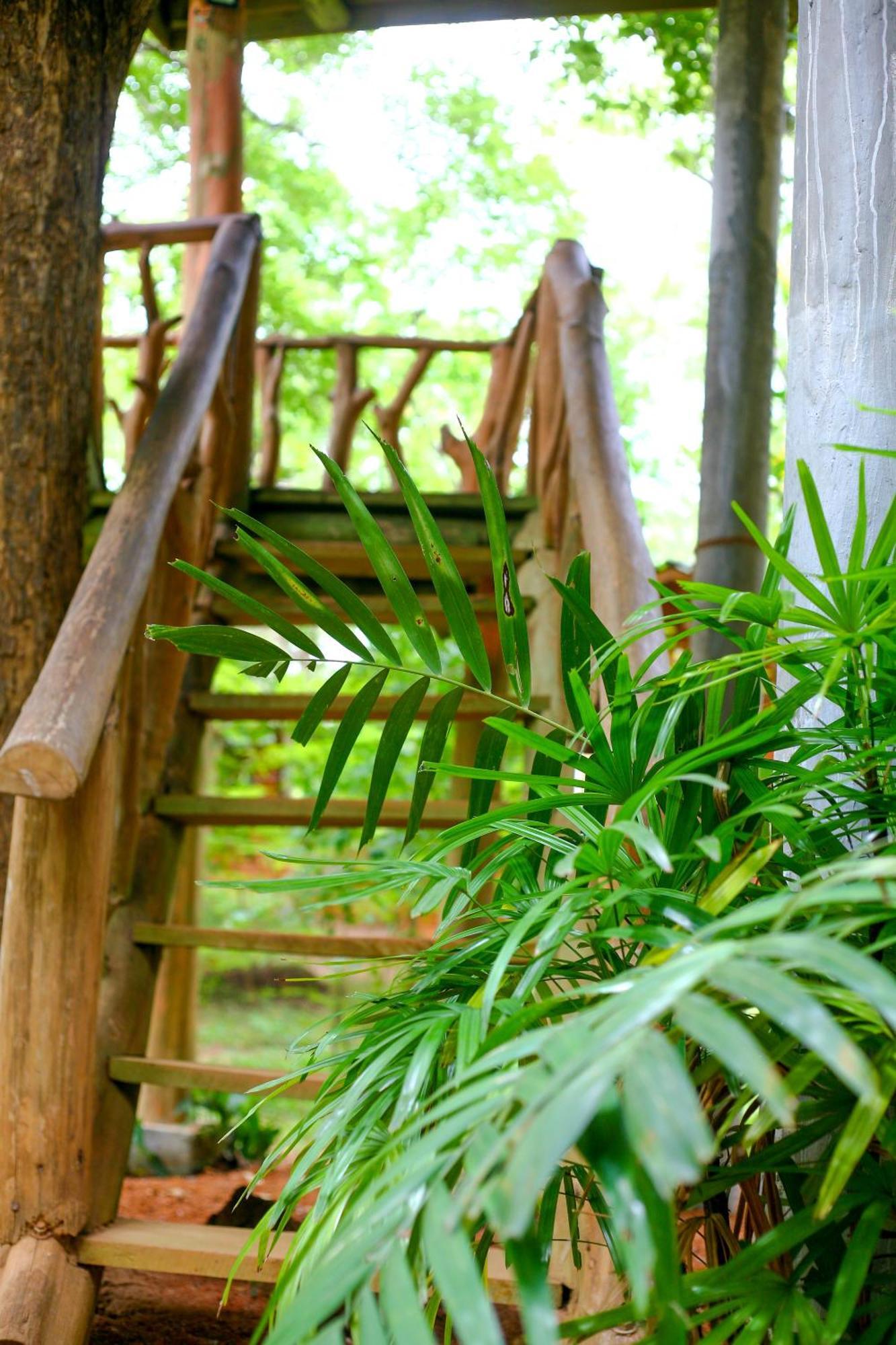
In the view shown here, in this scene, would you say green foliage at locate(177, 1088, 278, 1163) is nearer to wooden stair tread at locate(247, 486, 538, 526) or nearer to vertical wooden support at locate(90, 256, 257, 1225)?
vertical wooden support at locate(90, 256, 257, 1225)

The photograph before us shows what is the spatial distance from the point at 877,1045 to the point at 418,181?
36.0ft

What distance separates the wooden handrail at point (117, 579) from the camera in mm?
1614

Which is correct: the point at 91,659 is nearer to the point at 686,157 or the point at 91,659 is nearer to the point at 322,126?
the point at 686,157

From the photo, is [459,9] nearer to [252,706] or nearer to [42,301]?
[42,301]

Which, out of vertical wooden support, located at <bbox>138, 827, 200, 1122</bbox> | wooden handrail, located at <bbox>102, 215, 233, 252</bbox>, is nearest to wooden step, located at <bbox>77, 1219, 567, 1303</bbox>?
vertical wooden support, located at <bbox>138, 827, 200, 1122</bbox>

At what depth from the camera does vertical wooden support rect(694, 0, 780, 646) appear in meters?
2.98

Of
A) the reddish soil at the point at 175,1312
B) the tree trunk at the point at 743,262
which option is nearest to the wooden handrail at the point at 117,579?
the reddish soil at the point at 175,1312

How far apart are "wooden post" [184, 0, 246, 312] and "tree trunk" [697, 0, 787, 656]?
213 centimetres

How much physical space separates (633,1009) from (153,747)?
217 centimetres

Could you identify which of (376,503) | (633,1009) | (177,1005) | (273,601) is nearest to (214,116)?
(376,503)

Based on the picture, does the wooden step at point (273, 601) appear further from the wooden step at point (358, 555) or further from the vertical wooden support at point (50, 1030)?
the vertical wooden support at point (50, 1030)

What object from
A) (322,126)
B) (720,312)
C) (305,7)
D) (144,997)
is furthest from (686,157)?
(144,997)

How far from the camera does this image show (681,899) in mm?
944

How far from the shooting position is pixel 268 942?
2.28 m
